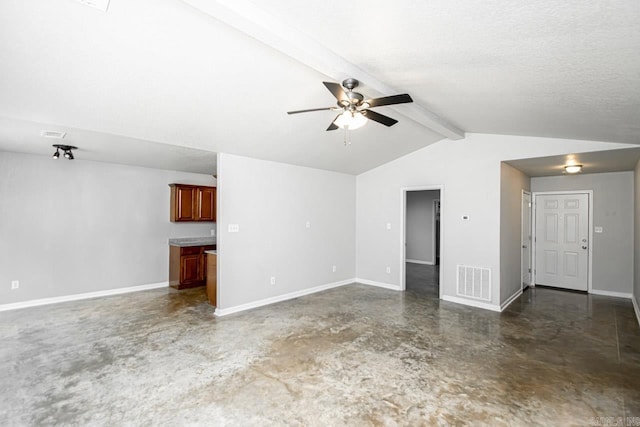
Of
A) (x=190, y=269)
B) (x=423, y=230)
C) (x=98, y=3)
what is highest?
(x=98, y=3)

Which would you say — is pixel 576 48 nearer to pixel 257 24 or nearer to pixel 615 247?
pixel 257 24

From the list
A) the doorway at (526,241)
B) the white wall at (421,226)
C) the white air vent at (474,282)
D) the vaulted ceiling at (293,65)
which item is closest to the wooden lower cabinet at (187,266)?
the vaulted ceiling at (293,65)

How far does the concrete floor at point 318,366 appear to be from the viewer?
233cm

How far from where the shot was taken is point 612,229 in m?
5.64

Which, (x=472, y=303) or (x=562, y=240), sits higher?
(x=562, y=240)

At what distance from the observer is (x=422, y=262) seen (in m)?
9.43

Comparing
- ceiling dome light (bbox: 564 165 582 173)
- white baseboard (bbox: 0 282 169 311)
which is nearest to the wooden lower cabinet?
white baseboard (bbox: 0 282 169 311)

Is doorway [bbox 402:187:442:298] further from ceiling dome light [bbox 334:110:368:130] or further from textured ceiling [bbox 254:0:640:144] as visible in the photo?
ceiling dome light [bbox 334:110:368:130]

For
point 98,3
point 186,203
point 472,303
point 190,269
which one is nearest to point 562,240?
point 472,303

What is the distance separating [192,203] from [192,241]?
0.81 m

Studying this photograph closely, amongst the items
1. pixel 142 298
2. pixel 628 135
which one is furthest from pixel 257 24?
pixel 142 298

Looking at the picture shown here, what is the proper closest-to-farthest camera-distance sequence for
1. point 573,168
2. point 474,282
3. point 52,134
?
point 52,134
point 474,282
point 573,168

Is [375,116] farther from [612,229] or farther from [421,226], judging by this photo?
[421,226]

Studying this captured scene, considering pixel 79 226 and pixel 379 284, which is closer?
pixel 79 226
